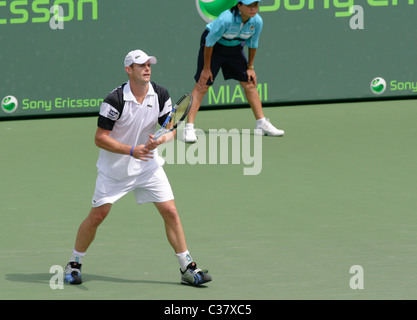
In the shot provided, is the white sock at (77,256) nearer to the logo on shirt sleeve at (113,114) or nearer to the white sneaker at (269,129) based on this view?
the logo on shirt sleeve at (113,114)

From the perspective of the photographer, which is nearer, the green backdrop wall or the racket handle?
the racket handle

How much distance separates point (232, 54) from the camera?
1309 cm

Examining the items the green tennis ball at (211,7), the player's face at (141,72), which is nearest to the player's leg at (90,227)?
the player's face at (141,72)

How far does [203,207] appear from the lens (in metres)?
9.59

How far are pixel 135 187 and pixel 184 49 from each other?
Result: 7.58 metres

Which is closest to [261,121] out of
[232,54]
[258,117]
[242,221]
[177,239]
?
[258,117]

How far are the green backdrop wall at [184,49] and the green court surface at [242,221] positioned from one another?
915 mm

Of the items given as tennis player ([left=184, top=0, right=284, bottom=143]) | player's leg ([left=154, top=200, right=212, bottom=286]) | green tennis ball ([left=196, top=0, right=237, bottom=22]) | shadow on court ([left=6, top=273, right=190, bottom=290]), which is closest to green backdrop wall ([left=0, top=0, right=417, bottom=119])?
green tennis ball ([left=196, top=0, right=237, bottom=22])

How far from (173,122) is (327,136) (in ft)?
19.9

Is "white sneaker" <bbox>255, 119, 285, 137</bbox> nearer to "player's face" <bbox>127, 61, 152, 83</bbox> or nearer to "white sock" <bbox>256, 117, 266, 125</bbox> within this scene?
"white sock" <bbox>256, 117, 266, 125</bbox>

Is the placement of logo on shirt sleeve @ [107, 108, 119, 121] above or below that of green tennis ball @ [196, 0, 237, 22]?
below

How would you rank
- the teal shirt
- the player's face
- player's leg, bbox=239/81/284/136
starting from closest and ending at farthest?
the player's face, the teal shirt, player's leg, bbox=239/81/284/136

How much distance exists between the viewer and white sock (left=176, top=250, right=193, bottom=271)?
Result: 729cm

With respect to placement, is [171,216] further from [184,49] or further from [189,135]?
[184,49]
